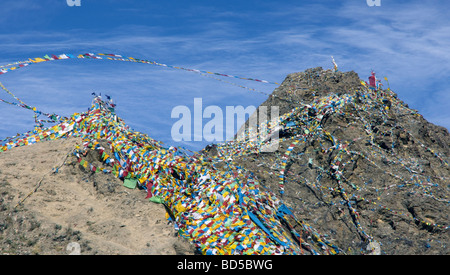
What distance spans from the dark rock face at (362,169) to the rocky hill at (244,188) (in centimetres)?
4

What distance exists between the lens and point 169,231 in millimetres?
10570

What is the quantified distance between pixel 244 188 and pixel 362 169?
5342 mm

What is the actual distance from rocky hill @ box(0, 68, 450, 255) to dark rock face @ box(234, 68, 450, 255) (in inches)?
1.6

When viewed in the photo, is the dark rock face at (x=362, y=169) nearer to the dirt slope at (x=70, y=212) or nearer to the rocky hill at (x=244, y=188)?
the rocky hill at (x=244, y=188)

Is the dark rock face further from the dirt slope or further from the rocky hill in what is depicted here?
the dirt slope

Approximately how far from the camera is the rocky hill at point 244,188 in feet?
33.3

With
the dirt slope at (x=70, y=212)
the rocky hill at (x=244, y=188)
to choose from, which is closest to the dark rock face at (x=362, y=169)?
the rocky hill at (x=244, y=188)

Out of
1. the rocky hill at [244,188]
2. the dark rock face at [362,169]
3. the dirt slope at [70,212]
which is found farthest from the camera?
the dark rock face at [362,169]

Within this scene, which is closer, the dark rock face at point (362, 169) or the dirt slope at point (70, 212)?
the dirt slope at point (70, 212)

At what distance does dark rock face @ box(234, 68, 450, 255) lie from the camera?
1316cm

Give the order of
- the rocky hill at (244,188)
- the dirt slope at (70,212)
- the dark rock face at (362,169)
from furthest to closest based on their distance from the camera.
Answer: the dark rock face at (362,169) < the rocky hill at (244,188) < the dirt slope at (70,212)

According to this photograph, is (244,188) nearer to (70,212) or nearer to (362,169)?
(70,212)

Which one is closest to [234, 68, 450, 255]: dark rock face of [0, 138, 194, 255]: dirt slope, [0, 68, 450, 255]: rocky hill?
[0, 68, 450, 255]: rocky hill

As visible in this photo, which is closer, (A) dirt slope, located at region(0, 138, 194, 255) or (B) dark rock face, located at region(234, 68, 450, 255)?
(A) dirt slope, located at region(0, 138, 194, 255)
